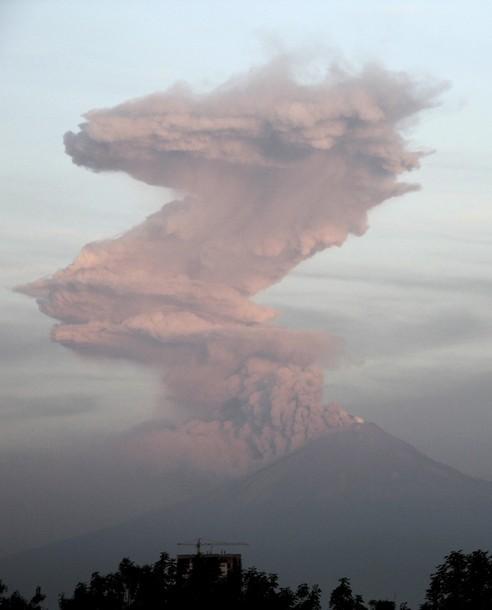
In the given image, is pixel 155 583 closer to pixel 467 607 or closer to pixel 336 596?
pixel 336 596

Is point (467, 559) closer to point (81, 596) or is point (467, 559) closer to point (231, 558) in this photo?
point (81, 596)

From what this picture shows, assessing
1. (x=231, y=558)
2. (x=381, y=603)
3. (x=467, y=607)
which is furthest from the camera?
(x=231, y=558)

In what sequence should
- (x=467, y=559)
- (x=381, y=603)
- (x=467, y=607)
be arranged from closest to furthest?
(x=467, y=607) → (x=467, y=559) → (x=381, y=603)

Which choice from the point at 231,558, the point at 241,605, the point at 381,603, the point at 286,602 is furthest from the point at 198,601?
the point at 231,558

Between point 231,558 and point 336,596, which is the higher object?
point 231,558

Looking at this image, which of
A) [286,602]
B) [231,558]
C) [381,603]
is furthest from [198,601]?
[231,558]

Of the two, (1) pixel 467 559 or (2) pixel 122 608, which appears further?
(2) pixel 122 608
